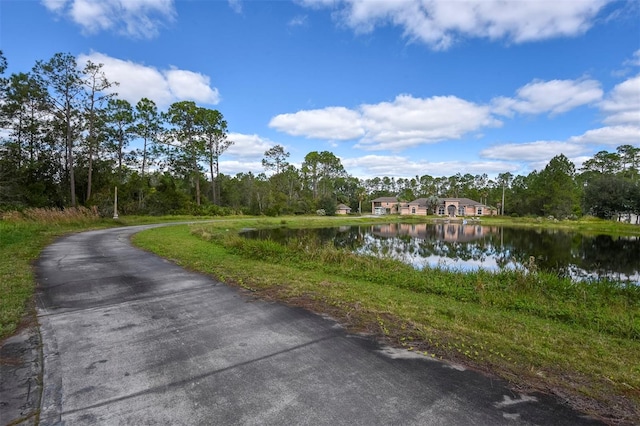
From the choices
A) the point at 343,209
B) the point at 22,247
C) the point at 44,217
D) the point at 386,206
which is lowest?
the point at 343,209

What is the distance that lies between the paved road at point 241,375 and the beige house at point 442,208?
7412cm

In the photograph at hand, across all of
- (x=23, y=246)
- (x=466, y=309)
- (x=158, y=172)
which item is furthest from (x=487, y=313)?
(x=158, y=172)

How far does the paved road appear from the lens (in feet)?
8.36

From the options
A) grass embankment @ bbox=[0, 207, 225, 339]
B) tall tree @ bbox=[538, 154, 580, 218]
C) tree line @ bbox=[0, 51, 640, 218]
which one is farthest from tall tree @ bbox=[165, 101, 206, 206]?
tall tree @ bbox=[538, 154, 580, 218]

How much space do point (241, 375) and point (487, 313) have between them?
4.57 m

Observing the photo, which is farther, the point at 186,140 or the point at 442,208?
the point at 442,208

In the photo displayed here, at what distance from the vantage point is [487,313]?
5.78 meters

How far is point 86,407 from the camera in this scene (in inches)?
102

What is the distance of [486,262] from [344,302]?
38.1 ft

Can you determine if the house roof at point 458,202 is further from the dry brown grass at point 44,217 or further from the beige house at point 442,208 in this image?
the dry brown grass at point 44,217

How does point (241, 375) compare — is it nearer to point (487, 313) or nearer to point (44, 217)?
point (487, 313)

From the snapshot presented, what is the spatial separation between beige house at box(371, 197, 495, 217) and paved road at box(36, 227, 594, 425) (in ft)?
243

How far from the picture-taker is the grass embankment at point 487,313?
3.28 meters

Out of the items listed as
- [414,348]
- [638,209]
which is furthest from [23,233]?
[638,209]
